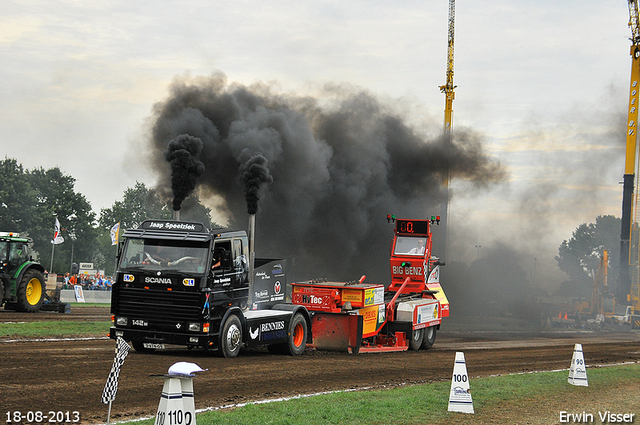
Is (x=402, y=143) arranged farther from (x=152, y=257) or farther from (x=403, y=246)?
(x=152, y=257)

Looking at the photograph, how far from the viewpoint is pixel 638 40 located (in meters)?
61.6

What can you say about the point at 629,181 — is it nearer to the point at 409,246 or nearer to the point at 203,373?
the point at 409,246

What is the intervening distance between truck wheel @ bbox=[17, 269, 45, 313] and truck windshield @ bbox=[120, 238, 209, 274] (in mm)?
11705

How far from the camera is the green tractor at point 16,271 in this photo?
22.8 m

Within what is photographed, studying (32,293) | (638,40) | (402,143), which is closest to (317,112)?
(402,143)

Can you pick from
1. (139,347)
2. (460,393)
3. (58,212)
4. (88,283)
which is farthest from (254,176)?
(58,212)

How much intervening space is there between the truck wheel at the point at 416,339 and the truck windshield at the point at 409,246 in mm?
2821

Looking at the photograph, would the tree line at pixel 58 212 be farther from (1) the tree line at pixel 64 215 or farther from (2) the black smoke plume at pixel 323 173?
(2) the black smoke plume at pixel 323 173

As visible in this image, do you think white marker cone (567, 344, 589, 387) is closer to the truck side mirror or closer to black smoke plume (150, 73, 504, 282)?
the truck side mirror

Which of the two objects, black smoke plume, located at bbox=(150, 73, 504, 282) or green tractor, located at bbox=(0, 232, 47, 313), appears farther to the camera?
black smoke plume, located at bbox=(150, 73, 504, 282)

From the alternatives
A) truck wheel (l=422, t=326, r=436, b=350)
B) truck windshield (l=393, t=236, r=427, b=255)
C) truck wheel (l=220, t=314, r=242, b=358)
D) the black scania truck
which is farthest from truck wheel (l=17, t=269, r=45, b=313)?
truck wheel (l=422, t=326, r=436, b=350)

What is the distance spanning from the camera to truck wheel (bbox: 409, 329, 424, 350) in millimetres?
20344

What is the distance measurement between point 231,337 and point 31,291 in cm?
1334

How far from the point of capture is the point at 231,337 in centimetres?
1412
